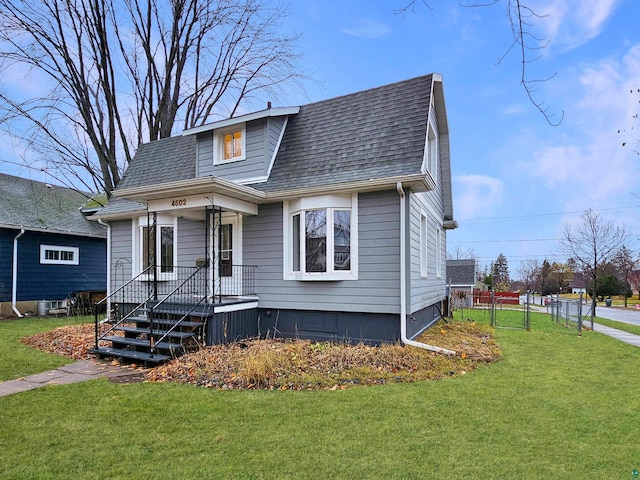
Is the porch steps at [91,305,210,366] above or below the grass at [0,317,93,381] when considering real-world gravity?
above

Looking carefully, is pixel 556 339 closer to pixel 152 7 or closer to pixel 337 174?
pixel 337 174

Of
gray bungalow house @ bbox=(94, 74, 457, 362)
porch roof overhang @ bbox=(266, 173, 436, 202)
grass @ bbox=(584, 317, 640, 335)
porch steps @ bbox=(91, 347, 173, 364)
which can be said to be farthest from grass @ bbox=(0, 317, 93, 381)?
grass @ bbox=(584, 317, 640, 335)

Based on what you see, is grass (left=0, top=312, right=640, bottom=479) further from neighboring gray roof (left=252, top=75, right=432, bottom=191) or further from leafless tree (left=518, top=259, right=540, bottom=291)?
leafless tree (left=518, top=259, right=540, bottom=291)

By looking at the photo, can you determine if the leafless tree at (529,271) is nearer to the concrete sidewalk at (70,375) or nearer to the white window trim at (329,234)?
the white window trim at (329,234)

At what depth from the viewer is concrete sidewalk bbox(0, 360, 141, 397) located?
18.4 feet

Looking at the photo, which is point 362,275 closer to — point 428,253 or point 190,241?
point 428,253

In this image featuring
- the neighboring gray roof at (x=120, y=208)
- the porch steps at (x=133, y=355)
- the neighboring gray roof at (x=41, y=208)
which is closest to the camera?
the porch steps at (x=133, y=355)

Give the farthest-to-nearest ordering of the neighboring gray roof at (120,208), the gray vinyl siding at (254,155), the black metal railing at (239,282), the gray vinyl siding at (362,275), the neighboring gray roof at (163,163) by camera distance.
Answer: the neighboring gray roof at (163,163) < the neighboring gray roof at (120,208) < the gray vinyl siding at (254,155) < the black metal railing at (239,282) < the gray vinyl siding at (362,275)

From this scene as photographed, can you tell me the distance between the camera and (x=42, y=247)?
1552 cm

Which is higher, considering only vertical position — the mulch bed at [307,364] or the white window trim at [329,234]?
the white window trim at [329,234]

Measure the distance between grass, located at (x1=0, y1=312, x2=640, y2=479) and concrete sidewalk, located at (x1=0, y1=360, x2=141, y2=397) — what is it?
0.44m

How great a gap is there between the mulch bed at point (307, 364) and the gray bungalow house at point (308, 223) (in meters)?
0.65

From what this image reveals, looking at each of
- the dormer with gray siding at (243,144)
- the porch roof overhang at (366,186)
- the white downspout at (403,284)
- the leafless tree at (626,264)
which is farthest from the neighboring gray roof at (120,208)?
the leafless tree at (626,264)

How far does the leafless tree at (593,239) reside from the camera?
24625mm
